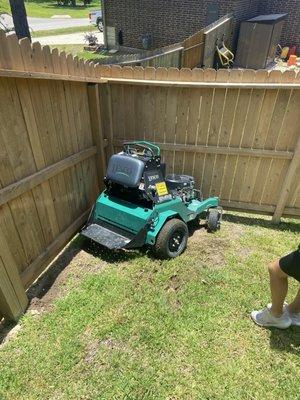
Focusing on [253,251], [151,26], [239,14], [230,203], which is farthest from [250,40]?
[253,251]

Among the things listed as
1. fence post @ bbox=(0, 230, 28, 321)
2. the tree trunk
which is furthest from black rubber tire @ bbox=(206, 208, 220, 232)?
the tree trunk

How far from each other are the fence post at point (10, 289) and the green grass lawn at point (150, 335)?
150 millimetres

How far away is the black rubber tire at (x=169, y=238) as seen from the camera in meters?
3.81

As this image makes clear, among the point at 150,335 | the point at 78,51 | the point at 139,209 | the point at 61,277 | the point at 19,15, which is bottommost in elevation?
the point at 78,51

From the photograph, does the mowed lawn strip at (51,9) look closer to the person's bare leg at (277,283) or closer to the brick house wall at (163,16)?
the brick house wall at (163,16)

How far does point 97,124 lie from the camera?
14.9ft

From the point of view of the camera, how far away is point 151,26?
15203 mm

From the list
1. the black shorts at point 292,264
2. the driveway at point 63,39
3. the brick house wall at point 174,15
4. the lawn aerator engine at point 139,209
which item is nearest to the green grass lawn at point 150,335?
the lawn aerator engine at point 139,209

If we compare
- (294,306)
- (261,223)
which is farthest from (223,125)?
(294,306)

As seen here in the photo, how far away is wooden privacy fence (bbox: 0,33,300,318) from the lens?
305 cm

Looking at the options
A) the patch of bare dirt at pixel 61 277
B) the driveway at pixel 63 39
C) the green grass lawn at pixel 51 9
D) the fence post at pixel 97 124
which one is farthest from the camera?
the green grass lawn at pixel 51 9

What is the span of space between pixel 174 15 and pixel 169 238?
1421cm

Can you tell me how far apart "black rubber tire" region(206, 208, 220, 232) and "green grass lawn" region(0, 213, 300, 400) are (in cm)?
59

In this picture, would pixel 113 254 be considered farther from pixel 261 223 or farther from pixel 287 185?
pixel 287 185
